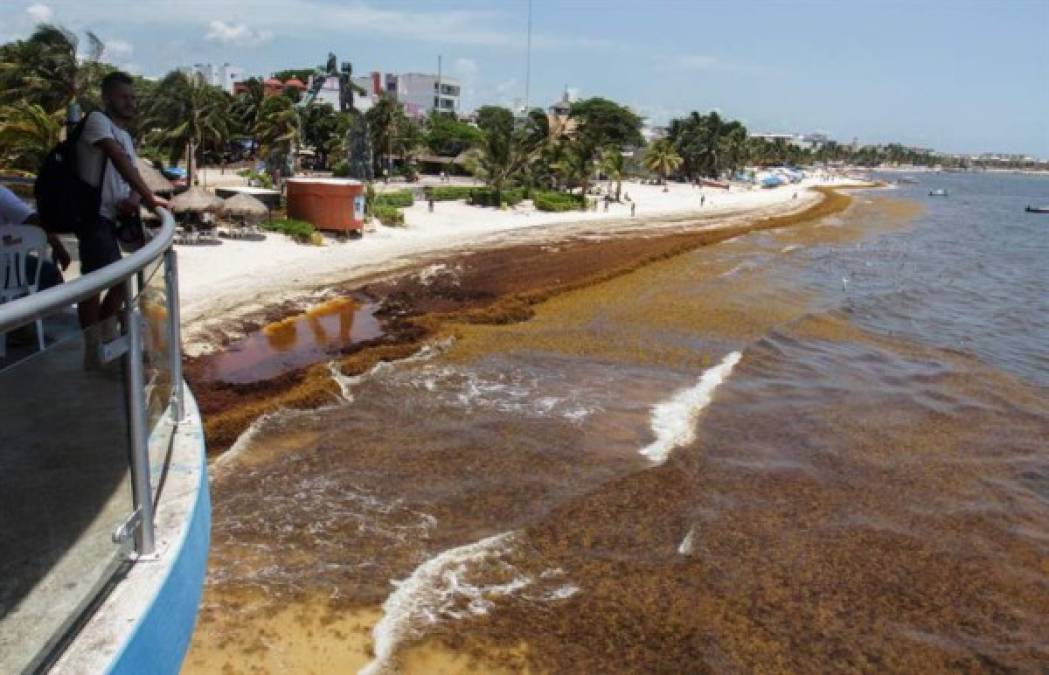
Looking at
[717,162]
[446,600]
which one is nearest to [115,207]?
[446,600]

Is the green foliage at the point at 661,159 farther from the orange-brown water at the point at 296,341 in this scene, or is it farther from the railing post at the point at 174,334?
the railing post at the point at 174,334

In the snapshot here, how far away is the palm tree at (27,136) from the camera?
22484mm

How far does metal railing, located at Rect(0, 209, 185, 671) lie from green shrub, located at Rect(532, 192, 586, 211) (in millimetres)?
47684

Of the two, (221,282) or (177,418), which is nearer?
(177,418)

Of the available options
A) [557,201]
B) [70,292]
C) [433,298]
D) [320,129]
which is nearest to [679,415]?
[433,298]

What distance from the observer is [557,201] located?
2030 inches

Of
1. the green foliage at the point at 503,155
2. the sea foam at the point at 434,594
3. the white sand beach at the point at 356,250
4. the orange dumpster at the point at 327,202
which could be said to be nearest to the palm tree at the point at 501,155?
the green foliage at the point at 503,155

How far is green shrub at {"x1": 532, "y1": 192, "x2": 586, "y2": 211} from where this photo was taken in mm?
50406

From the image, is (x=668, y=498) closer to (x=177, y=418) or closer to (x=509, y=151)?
(x=177, y=418)

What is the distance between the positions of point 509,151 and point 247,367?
114 ft

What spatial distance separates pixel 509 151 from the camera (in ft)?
159

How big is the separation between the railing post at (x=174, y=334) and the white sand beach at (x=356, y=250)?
523 inches

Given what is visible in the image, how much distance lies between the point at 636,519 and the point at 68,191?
26.4ft

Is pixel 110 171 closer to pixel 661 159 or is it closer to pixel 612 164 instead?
pixel 612 164
